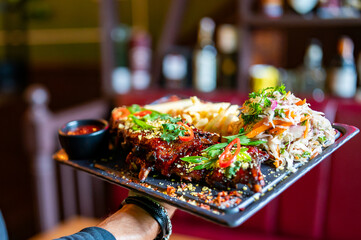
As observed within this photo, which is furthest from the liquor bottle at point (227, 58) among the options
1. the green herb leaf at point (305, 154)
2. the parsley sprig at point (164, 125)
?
the green herb leaf at point (305, 154)

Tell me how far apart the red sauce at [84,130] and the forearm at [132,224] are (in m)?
0.34

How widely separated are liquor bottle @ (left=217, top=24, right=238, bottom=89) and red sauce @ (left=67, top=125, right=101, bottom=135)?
1.51 meters

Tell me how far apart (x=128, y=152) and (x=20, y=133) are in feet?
13.5

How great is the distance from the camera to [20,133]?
4.79 metres

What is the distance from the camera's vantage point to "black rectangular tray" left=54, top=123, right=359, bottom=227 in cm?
82

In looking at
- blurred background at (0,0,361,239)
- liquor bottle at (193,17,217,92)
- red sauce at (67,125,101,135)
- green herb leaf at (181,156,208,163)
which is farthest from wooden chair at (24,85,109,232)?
green herb leaf at (181,156,208,163)

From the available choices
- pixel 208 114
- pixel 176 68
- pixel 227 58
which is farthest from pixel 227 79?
pixel 208 114

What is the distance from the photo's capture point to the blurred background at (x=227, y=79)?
2.12 m

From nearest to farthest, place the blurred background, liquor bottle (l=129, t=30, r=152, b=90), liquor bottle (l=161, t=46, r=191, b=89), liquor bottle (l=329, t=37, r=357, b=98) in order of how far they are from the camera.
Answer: the blurred background → liquor bottle (l=329, t=37, r=357, b=98) → liquor bottle (l=161, t=46, r=191, b=89) → liquor bottle (l=129, t=30, r=152, b=90)

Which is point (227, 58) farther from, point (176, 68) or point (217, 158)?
point (217, 158)

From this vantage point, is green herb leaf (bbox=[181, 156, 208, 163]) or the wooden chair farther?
the wooden chair

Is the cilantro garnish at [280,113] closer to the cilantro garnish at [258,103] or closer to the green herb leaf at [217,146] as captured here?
the cilantro garnish at [258,103]

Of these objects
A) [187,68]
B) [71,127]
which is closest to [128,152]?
[71,127]

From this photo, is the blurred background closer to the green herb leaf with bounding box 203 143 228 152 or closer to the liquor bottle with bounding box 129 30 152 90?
the liquor bottle with bounding box 129 30 152 90
